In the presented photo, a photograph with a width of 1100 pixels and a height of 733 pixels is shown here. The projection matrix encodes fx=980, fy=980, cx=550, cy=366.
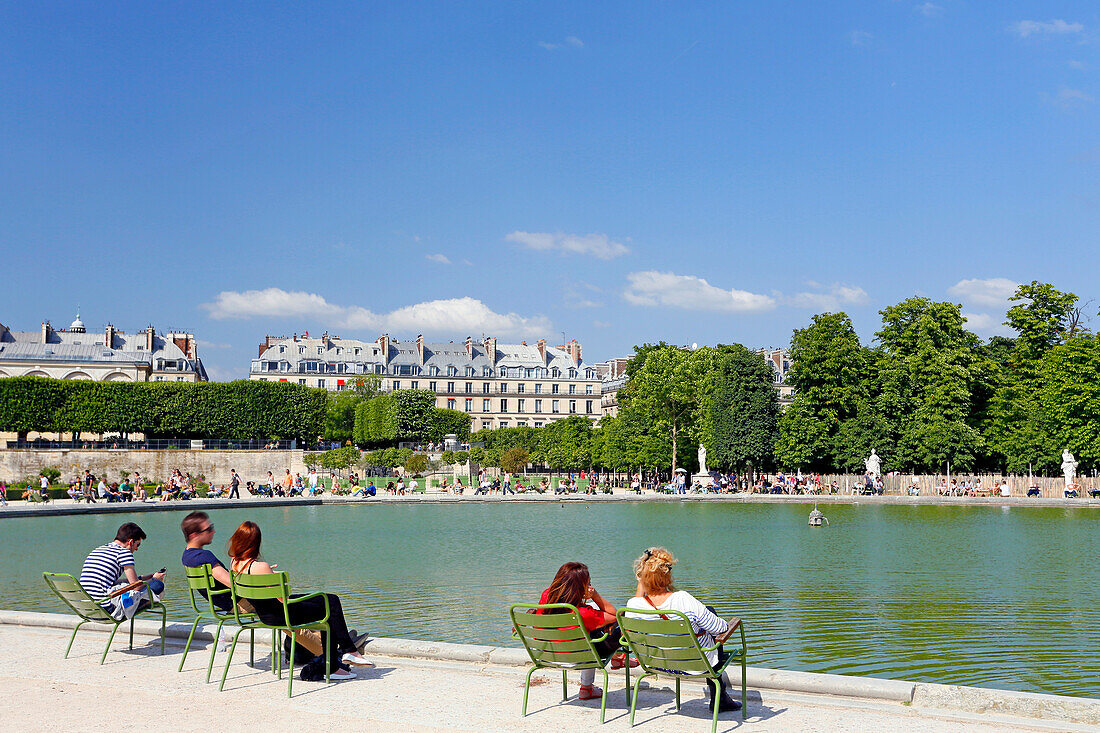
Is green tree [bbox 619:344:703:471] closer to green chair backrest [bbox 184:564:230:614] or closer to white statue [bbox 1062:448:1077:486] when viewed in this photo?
white statue [bbox 1062:448:1077:486]

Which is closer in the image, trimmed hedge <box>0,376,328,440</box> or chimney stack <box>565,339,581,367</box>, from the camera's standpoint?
trimmed hedge <box>0,376,328,440</box>

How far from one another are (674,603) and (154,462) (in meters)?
47.0

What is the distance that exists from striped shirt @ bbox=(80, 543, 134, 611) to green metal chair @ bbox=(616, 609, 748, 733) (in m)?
3.60

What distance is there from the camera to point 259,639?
268 inches

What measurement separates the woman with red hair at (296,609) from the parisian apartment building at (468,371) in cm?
7569

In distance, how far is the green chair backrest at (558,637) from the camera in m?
5.09

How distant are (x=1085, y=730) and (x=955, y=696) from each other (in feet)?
2.08

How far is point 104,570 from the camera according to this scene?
6602 mm

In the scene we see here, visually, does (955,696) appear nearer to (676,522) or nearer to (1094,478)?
(676,522)

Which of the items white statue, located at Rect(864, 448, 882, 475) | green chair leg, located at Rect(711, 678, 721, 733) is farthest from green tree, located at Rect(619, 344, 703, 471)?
green chair leg, located at Rect(711, 678, 721, 733)

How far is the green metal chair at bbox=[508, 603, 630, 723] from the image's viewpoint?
16.7 ft

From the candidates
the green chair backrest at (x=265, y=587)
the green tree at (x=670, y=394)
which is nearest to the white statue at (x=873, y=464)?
the green tree at (x=670, y=394)

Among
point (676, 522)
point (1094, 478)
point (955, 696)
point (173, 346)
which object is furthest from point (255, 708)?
point (173, 346)

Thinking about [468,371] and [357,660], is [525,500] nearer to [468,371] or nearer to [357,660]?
[357,660]
